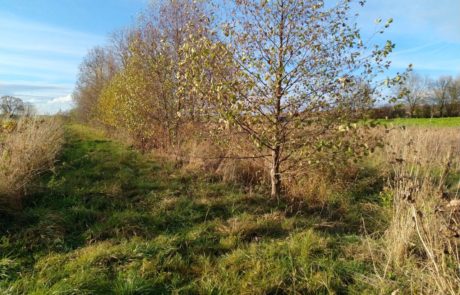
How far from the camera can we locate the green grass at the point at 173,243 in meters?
3.35

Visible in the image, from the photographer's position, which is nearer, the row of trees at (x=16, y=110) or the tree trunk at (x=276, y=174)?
the tree trunk at (x=276, y=174)

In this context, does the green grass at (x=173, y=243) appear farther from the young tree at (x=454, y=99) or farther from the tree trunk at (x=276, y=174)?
the young tree at (x=454, y=99)

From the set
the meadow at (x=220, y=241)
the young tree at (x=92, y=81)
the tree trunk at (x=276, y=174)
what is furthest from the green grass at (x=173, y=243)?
the young tree at (x=92, y=81)

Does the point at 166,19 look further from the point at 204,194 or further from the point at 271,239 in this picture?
the point at 271,239

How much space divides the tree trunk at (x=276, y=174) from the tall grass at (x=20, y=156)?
175 inches

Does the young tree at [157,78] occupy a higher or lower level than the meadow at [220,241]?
higher

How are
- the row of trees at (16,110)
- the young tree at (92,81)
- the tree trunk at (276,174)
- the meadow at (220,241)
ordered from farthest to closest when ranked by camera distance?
the young tree at (92,81) < the row of trees at (16,110) < the tree trunk at (276,174) < the meadow at (220,241)

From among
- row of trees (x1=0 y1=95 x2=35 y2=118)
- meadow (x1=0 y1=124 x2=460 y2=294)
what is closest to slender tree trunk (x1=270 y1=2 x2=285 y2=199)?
meadow (x1=0 y1=124 x2=460 y2=294)

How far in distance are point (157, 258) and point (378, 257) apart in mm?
2555

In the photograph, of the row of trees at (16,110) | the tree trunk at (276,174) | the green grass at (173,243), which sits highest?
the row of trees at (16,110)

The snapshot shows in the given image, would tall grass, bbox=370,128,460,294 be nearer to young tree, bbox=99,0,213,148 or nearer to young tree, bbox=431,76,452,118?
young tree, bbox=99,0,213,148

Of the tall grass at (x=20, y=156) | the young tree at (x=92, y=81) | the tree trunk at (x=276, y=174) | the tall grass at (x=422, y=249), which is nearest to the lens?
the tall grass at (x=422, y=249)

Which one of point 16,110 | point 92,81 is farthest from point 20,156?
point 92,81

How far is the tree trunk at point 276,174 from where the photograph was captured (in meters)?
6.09
